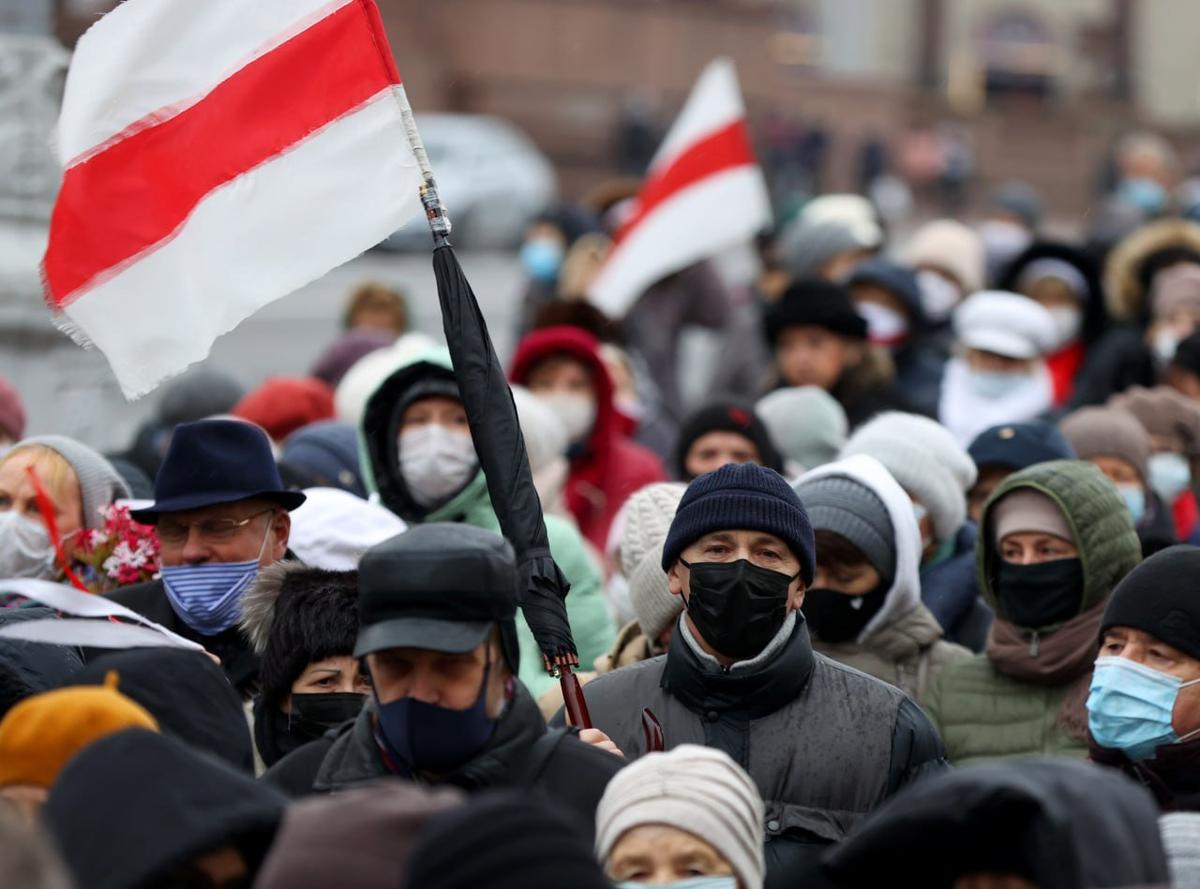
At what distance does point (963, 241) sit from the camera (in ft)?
45.6

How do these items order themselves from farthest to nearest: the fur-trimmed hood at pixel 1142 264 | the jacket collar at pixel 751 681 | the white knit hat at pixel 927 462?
the fur-trimmed hood at pixel 1142 264, the white knit hat at pixel 927 462, the jacket collar at pixel 751 681

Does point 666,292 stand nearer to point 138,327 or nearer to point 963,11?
point 138,327

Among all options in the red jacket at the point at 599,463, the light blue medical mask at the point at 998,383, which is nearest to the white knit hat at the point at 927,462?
the red jacket at the point at 599,463

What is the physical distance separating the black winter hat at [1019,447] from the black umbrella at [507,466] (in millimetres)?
2593

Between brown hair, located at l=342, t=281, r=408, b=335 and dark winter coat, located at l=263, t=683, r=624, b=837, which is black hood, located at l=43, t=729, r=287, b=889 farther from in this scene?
brown hair, located at l=342, t=281, r=408, b=335

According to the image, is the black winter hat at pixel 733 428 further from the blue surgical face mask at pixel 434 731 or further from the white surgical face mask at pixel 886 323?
the blue surgical face mask at pixel 434 731

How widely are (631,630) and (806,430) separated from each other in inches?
97.3

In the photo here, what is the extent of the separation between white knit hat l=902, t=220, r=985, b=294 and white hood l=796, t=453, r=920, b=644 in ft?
21.0

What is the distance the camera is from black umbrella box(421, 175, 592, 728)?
5789mm

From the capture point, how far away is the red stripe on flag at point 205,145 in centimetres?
657

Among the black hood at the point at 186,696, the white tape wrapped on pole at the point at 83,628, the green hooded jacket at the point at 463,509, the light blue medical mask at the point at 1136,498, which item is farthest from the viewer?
the light blue medical mask at the point at 1136,498

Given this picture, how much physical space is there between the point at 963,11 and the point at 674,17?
15396 millimetres

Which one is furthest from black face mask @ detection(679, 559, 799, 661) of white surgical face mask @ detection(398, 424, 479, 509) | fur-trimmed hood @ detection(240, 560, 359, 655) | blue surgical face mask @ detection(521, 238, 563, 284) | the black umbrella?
blue surgical face mask @ detection(521, 238, 563, 284)

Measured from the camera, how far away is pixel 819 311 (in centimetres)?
1051
